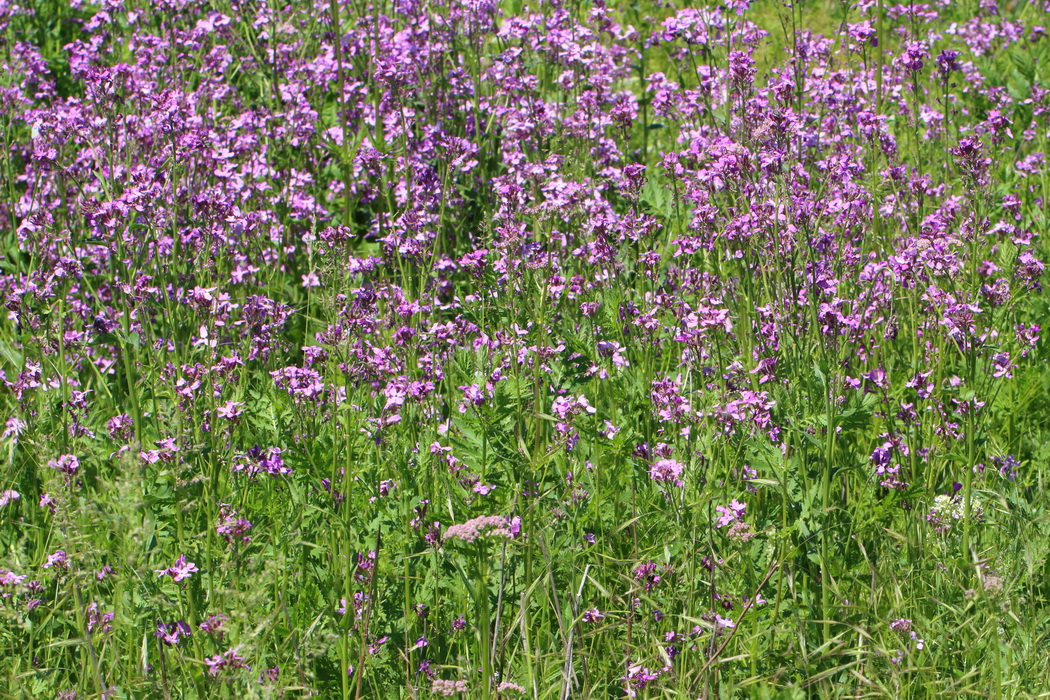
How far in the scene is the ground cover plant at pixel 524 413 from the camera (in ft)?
8.30

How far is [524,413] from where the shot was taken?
2.78 metres

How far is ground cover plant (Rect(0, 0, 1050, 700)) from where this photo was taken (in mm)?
2529

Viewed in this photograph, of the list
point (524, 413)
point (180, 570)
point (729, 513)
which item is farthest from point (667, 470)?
point (180, 570)

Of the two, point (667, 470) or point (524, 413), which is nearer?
point (667, 470)

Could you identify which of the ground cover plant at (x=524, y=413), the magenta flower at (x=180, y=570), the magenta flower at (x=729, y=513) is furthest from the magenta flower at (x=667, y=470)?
the magenta flower at (x=180, y=570)

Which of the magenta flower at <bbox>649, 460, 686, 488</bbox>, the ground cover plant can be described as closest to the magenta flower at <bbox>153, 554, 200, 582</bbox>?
the ground cover plant

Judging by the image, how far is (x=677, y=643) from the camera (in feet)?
8.78

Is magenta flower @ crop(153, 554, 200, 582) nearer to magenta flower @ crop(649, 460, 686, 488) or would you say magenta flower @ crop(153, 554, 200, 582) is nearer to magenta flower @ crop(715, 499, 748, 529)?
magenta flower @ crop(649, 460, 686, 488)

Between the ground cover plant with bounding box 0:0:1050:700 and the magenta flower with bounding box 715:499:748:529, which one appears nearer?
the ground cover plant with bounding box 0:0:1050:700

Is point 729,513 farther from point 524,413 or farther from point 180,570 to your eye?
point 180,570

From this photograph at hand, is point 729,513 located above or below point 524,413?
below

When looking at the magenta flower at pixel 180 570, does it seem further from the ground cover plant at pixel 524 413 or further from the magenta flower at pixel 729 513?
the magenta flower at pixel 729 513

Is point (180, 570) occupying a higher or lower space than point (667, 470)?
lower

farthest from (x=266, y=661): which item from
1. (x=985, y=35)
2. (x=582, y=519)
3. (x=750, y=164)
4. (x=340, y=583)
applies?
(x=985, y=35)
